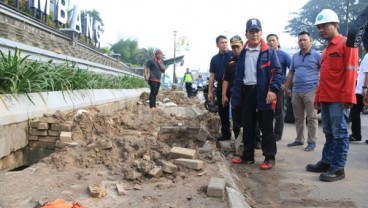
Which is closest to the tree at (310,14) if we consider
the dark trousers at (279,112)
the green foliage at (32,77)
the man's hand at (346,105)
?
the dark trousers at (279,112)

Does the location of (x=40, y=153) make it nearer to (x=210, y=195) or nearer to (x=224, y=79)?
(x=210, y=195)

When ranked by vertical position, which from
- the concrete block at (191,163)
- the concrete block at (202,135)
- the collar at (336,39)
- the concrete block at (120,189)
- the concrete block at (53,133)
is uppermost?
the collar at (336,39)

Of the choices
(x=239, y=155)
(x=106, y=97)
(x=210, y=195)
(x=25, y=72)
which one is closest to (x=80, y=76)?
(x=106, y=97)

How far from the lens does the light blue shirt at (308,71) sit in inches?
255

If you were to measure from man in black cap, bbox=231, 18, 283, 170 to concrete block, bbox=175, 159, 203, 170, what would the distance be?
138 centimetres

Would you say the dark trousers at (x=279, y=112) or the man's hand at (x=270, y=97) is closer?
the man's hand at (x=270, y=97)

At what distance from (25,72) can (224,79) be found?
10.1ft

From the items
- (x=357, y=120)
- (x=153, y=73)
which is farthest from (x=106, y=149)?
(x=153, y=73)

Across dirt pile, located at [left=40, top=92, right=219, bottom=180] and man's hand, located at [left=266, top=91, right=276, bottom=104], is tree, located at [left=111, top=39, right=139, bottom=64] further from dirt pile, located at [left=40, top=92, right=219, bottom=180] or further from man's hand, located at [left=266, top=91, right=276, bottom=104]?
man's hand, located at [left=266, top=91, right=276, bottom=104]

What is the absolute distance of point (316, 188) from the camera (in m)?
4.42

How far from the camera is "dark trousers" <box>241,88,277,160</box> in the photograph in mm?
5203

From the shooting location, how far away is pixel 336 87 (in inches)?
185

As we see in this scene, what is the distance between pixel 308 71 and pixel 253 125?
5.82ft

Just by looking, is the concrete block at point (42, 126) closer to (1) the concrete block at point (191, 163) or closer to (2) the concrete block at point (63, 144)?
(2) the concrete block at point (63, 144)
